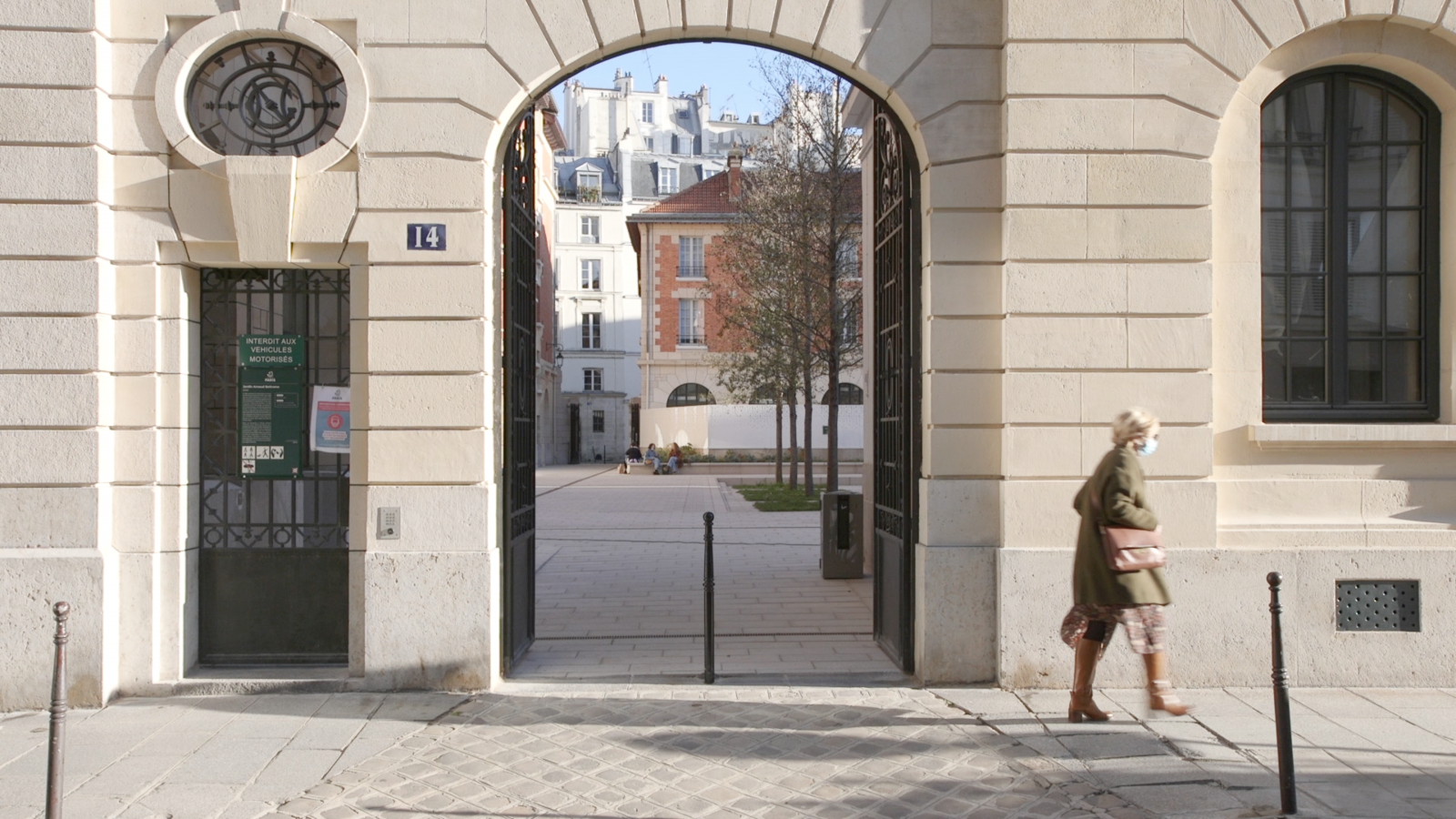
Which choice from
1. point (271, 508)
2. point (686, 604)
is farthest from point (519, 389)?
point (686, 604)

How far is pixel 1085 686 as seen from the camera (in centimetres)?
682

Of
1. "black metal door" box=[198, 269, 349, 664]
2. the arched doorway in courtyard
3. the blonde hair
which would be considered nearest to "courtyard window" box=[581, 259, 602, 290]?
the arched doorway in courtyard

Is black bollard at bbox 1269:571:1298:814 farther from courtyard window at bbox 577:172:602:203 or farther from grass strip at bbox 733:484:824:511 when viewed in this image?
courtyard window at bbox 577:172:602:203

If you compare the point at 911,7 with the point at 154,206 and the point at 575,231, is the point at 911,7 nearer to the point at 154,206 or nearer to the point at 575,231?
the point at 154,206

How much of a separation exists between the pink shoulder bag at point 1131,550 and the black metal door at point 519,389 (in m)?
4.00

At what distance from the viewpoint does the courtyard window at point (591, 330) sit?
→ 70.5m

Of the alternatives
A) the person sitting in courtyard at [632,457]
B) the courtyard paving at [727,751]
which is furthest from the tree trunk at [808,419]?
the person sitting in courtyard at [632,457]

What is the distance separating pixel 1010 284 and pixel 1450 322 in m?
3.10

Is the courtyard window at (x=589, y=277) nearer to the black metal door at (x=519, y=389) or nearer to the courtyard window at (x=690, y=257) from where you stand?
the courtyard window at (x=690, y=257)

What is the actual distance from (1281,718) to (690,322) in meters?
52.2

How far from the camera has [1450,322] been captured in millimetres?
8023

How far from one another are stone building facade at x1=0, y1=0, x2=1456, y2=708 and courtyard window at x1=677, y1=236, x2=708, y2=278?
48.2 m

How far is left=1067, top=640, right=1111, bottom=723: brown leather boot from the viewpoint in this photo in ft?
22.2

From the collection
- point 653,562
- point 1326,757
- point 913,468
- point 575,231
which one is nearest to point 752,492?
point 653,562
